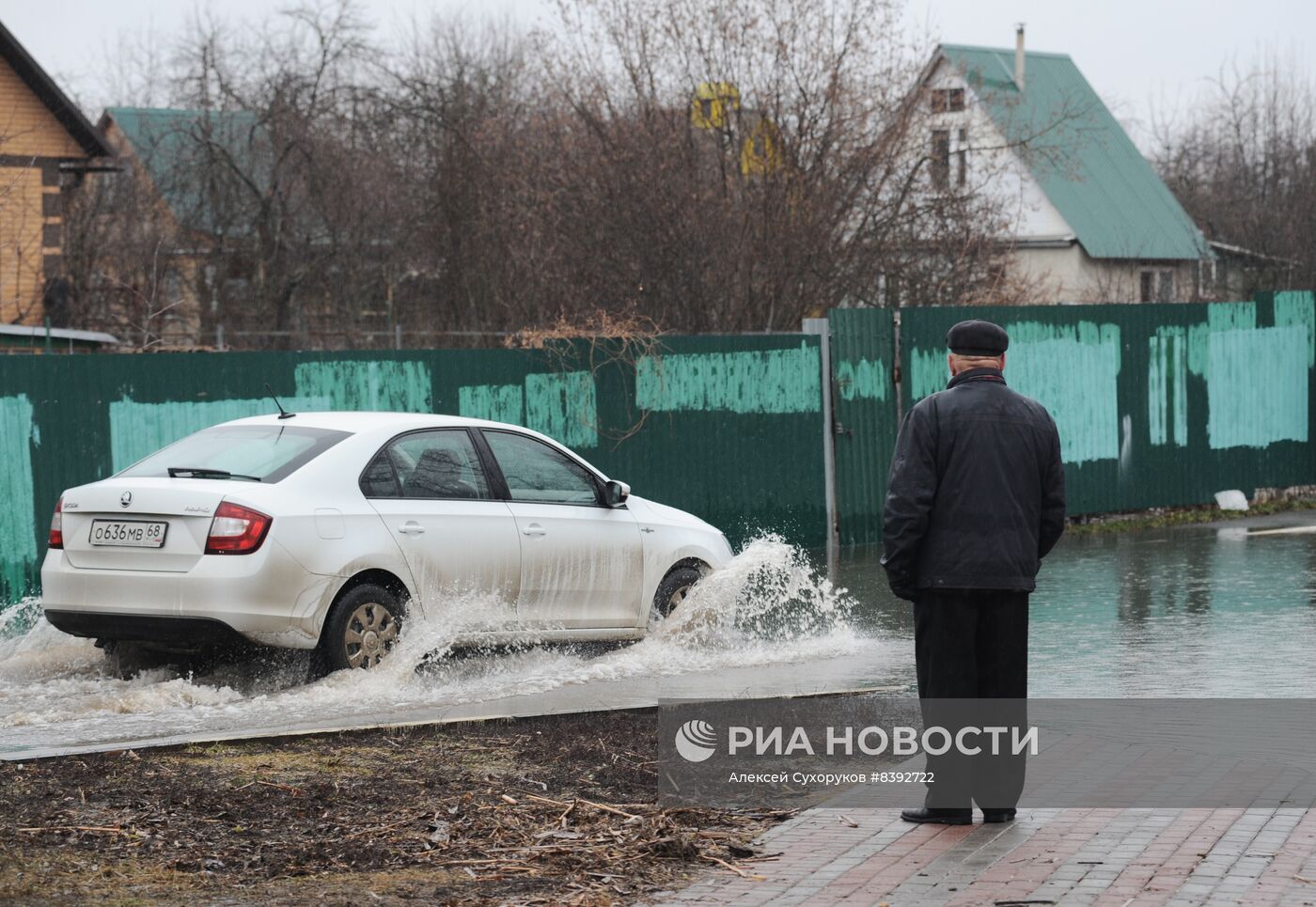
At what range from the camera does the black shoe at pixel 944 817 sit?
635 cm

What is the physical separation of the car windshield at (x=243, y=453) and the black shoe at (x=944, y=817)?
4.30 meters

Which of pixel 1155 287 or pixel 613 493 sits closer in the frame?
pixel 613 493

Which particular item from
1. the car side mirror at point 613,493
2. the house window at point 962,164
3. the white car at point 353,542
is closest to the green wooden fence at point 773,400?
the white car at point 353,542

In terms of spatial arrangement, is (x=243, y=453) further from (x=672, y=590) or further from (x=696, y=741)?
(x=696, y=741)

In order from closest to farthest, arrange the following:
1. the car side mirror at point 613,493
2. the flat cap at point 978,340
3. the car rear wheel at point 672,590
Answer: the flat cap at point 978,340 → the car side mirror at point 613,493 → the car rear wheel at point 672,590

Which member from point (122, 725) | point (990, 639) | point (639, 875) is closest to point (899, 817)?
point (990, 639)

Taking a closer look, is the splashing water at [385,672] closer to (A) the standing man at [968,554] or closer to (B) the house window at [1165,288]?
(A) the standing man at [968,554]

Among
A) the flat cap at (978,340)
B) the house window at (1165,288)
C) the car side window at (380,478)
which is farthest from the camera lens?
the house window at (1165,288)

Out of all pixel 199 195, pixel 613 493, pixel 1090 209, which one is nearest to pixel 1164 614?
pixel 613 493

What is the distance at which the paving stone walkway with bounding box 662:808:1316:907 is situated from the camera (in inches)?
211

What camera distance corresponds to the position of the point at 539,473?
10.7 meters

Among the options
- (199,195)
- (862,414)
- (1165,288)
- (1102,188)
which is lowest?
(862,414)

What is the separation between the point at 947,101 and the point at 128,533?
16.2 metres

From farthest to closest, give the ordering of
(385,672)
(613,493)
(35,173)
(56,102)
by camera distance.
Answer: (56,102) → (35,173) → (613,493) → (385,672)
